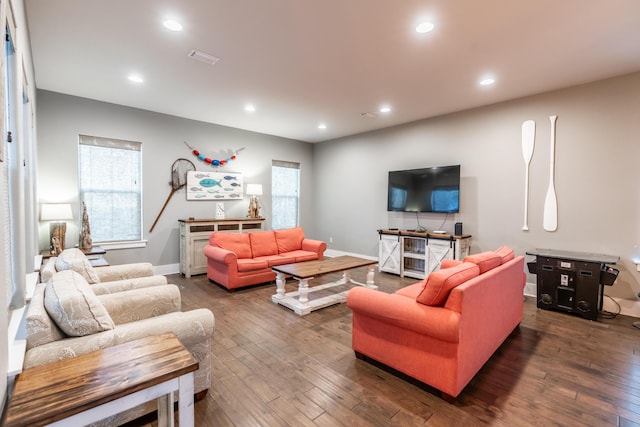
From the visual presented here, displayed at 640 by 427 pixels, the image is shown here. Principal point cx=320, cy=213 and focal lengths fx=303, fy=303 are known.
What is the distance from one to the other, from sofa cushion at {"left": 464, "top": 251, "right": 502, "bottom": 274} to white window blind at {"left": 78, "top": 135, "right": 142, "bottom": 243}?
506 centimetres

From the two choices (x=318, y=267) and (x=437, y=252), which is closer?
(x=318, y=267)

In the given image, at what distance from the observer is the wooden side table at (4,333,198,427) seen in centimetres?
106

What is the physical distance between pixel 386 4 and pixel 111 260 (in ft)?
17.0

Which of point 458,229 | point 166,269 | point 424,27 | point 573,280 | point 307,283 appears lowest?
point 166,269

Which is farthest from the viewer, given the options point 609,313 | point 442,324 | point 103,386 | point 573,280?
point 609,313

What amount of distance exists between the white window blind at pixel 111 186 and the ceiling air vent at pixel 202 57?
2.59 metres

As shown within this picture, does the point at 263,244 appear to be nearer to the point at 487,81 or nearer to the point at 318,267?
the point at 318,267

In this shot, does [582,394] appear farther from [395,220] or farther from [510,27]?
[395,220]

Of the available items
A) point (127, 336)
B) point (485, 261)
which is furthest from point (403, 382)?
point (127, 336)

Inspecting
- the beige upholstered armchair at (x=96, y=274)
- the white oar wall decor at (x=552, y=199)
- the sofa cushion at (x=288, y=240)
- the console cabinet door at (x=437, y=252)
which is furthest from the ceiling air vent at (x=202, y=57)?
the white oar wall decor at (x=552, y=199)

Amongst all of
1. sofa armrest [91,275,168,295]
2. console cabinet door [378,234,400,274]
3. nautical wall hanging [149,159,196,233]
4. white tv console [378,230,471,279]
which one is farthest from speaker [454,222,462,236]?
nautical wall hanging [149,159,196,233]

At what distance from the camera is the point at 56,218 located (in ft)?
13.2

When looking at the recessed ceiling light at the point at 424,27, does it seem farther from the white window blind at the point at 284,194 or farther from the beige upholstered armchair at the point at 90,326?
the white window blind at the point at 284,194

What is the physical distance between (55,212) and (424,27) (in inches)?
193
